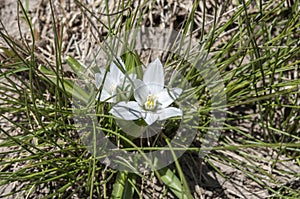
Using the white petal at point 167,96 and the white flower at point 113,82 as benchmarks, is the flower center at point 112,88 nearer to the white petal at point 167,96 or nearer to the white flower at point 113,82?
the white flower at point 113,82

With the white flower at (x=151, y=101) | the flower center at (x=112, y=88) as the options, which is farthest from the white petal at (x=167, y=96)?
the flower center at (x=112, y=88)

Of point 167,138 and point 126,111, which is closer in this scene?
point 126,111

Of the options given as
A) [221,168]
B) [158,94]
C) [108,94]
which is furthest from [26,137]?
[221,168]

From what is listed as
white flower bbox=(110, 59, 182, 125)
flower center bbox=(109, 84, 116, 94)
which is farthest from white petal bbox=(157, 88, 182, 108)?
flower center bbox=(109, 84, 116, 94)

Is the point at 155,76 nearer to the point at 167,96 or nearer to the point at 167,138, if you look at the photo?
the point at 167,96

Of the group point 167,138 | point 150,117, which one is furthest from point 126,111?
point 167,138

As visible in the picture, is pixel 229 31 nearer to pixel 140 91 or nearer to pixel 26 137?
pixel 140 91

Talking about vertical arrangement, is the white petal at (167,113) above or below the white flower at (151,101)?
below
